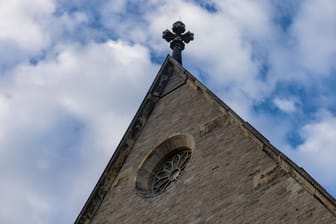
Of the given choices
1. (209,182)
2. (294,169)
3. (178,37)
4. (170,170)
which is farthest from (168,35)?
(294,169)

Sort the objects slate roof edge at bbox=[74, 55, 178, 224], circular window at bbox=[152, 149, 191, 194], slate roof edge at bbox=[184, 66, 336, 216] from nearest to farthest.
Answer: slate roof edge at bbox=[184, 66, 336, 216] < circular window at bbox=[152, 149, 191, 194] < slate roof edge at bbox=[74, 55, 178, 224]

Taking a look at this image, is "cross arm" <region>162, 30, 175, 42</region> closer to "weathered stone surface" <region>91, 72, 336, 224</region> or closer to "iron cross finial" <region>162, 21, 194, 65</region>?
"iron cross finial" <region>162, 21, 194, 65</region>

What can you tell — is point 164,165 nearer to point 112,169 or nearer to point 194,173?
point 112,169

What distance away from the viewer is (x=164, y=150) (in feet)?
62.4

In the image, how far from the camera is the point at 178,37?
22672 millimetres

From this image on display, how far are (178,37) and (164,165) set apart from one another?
498 centimetres

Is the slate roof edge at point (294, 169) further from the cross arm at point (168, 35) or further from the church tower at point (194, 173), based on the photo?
the cross arm at point (168, 35)

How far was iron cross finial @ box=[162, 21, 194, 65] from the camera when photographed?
22.6 meters

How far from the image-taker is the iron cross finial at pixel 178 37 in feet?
74.1

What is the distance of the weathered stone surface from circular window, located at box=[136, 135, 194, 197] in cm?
18

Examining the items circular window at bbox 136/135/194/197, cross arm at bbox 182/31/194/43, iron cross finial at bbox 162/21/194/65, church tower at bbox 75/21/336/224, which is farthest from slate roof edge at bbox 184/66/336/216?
cross arm at bbox 182/31/194/43

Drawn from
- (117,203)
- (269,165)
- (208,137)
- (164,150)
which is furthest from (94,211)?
(269,165)

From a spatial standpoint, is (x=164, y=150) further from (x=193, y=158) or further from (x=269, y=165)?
(x=269, y=165)

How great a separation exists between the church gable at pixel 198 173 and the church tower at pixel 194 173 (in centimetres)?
2
